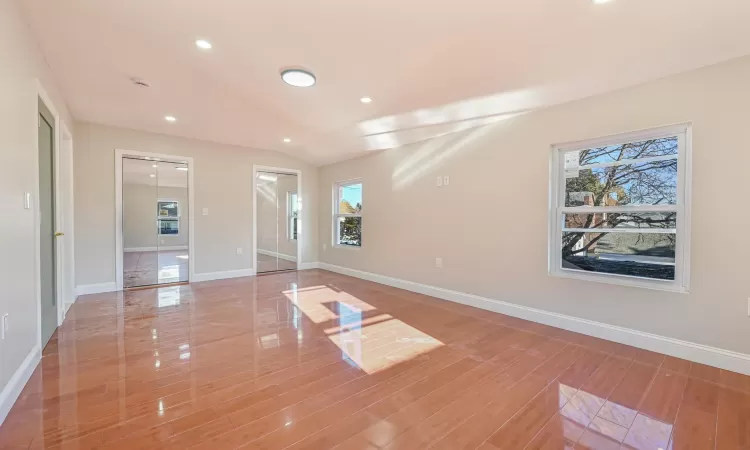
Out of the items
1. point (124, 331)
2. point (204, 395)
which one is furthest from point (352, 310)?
point (124, 331)

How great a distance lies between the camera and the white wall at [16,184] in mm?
1788

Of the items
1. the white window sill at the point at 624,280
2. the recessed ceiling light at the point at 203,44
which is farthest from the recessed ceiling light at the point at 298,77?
the white window sill at the point at 624,280

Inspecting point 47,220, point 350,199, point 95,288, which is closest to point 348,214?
point 350,199

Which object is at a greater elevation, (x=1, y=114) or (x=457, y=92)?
(x=457, y=92)

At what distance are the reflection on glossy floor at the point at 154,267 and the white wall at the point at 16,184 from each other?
120 inches

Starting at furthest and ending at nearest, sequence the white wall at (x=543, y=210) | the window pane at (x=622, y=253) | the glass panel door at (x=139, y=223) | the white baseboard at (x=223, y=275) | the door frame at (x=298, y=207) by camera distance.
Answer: the door frame at (x=298, y=207) < the white baseboard at (x=223, y=275) < the glass panel door at (x=139, y=223) < the window pane at (x=622, y=253) < the white wall at (x=543, y=210)

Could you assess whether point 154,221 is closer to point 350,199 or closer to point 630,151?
point 350,199

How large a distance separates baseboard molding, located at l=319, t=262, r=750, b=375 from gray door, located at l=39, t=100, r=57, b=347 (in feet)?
13.2

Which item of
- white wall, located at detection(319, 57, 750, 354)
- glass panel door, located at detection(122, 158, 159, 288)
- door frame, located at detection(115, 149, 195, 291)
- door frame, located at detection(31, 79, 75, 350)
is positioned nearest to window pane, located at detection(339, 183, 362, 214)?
white wall, located at detection(319, 57, 750, 354)

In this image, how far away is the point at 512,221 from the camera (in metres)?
3.56

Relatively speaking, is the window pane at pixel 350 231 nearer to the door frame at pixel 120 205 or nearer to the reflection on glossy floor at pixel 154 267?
the door frame at pixel 120 205

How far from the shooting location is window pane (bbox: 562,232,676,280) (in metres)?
2.66

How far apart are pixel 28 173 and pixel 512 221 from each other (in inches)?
166

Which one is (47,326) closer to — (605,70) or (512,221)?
(512,221)
